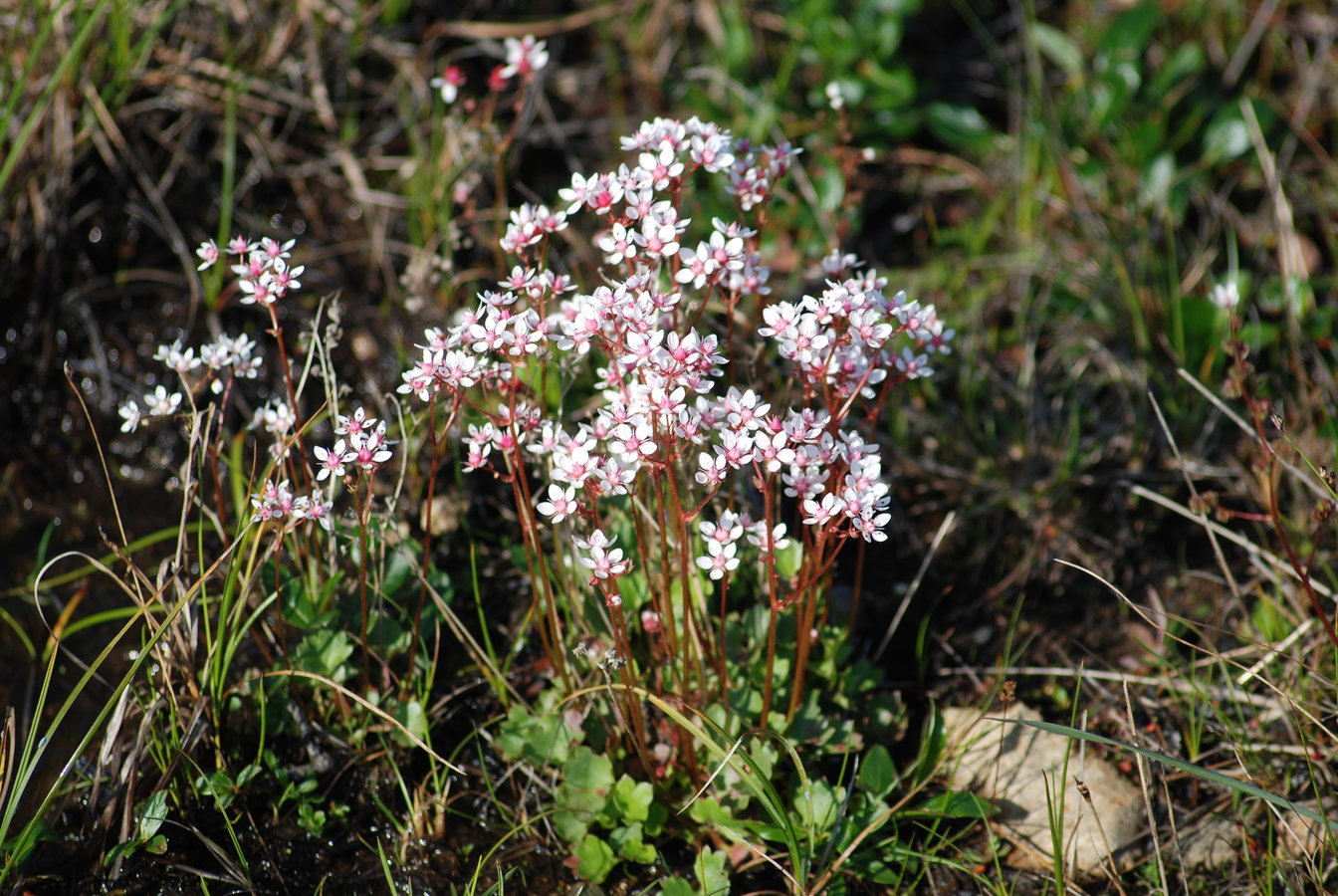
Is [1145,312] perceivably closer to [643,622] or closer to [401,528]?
[643,622]

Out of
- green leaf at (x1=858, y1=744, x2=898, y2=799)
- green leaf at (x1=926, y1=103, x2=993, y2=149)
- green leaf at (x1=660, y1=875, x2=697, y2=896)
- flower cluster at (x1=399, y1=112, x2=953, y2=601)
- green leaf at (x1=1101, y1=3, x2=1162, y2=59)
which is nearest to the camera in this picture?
flower cluster at (x1=399, y1=112, x2=953, y2=601)

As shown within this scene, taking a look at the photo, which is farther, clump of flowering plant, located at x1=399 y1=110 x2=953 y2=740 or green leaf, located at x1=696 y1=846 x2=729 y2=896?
green leaf, located at x1=696 y1=846 x2=729 y2=896

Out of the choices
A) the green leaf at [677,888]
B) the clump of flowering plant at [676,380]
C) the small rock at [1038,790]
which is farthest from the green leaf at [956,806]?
the green leaf at [677,888]

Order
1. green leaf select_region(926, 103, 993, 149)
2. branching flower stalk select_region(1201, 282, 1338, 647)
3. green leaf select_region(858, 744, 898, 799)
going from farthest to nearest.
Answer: green leaf select_region(926, 103, 993, 149) < green leaf select_region(858, 744, 898, 799) < branching flower stalk select_region(1201, 282, 1338, 647)

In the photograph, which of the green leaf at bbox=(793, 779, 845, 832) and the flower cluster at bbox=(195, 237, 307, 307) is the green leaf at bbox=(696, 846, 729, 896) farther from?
the flower cluster at bbox=(195, 237, 307, 307)

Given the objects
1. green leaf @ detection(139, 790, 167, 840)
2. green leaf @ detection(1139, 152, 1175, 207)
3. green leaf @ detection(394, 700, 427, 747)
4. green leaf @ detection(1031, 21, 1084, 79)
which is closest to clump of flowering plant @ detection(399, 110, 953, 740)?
green leaf @ detection(394, 700, 427, 747)

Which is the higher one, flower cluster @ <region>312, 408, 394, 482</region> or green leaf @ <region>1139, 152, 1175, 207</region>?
flower cluster @ <region>312, 408, 394, 482</region>

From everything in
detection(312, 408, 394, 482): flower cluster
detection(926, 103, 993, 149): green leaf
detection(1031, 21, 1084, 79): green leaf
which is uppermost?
detection(1031, 21, 1084, 79): green leaf

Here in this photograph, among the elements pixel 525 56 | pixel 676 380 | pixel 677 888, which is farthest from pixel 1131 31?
pixel 677 888

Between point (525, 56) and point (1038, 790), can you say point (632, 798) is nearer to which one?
point (1038, 790)
